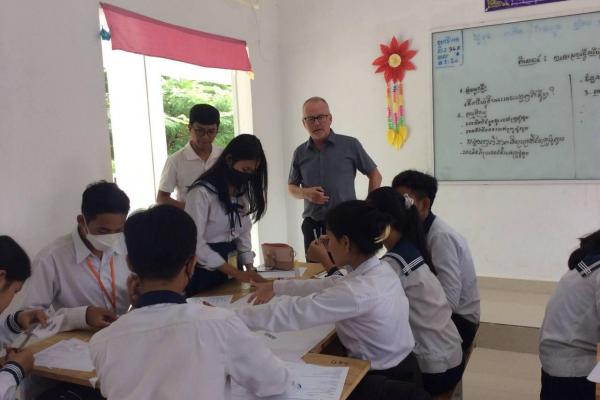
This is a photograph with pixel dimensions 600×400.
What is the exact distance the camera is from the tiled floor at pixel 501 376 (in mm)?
2643

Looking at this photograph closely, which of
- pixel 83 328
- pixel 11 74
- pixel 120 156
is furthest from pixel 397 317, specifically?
pixel 120 156

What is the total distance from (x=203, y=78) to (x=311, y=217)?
1532mm

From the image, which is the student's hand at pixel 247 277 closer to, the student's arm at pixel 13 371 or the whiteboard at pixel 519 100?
the student's arm at pixel 13 371

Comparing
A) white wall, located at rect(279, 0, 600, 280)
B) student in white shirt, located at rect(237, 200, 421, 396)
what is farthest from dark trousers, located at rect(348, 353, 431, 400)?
white wall, located at rect(279, 0, 600, 280)

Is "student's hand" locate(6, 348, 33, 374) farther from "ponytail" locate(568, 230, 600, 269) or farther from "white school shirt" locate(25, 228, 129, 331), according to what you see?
"ponytail" locate(568, 230, 600, 269)

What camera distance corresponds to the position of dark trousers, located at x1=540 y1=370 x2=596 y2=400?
162 centimetres

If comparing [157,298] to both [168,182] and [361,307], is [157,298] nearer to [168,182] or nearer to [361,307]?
[361,307]

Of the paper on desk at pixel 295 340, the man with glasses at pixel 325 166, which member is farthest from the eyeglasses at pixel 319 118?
the paper on desk at pixel 295 340

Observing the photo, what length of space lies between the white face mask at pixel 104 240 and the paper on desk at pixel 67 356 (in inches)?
13.7

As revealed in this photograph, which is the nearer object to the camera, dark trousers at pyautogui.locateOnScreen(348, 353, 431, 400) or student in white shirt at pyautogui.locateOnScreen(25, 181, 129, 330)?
dark trousers at pyautogui.locateOnScreen(348, 353, 431, 400)

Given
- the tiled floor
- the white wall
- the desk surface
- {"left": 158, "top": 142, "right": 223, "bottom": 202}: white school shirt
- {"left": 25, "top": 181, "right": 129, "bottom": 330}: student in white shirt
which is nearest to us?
the desk surface

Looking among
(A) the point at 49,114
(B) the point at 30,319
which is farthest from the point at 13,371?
(A) the point at 49,114

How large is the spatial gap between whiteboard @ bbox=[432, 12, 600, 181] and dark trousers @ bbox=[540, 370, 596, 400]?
89.9 inches

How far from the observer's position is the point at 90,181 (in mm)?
2682
